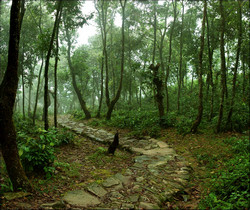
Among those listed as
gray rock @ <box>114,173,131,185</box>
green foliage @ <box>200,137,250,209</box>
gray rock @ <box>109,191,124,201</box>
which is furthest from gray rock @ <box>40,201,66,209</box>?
green foliage @ <box>200,137,250,209</box>

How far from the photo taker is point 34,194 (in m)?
3.28

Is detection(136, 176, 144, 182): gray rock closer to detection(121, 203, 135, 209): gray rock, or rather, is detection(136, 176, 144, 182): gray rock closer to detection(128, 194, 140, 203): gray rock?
detection(128, 194, 140, 203): gray rock

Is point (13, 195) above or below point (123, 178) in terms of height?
above

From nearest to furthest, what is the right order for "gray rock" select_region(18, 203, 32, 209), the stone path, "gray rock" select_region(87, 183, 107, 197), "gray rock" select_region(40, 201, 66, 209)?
"gray rock" select_region(18, 203, 32, 209)
"gray rock" select_region(40, 201, 66, 209)
the stone path
"gray rock" select_region(87, 183, 107, 197)

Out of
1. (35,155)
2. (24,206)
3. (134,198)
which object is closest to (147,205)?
(134,198)

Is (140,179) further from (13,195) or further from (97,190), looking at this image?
(13,195)

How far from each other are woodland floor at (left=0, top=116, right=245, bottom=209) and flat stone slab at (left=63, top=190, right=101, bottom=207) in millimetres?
186

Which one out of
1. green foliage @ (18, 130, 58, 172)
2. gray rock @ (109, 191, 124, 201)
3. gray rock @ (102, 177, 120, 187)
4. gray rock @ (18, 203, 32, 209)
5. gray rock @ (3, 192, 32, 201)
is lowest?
gray rock @ (109, 191, 124, 201)

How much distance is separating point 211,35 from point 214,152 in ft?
30.7

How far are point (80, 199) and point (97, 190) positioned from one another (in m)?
0.49

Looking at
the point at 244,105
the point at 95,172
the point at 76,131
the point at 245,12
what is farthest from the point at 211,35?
the point at 95,172

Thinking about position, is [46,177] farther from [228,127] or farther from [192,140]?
[228,127]

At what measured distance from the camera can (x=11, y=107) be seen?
314cm

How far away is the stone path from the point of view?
3287 millimetres
